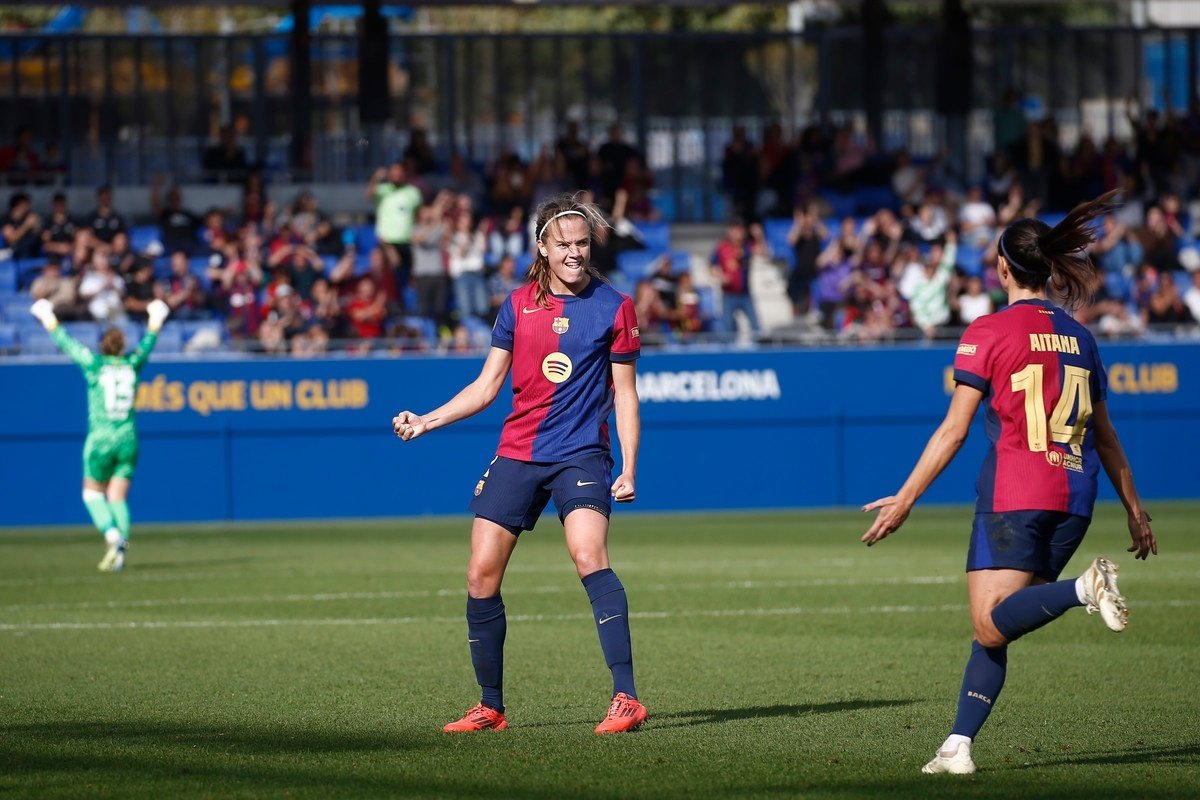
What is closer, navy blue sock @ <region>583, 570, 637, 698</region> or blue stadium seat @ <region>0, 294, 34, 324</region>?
navy blue sock @ <region>583, 570, 637, 698</region>

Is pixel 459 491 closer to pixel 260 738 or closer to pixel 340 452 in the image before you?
pixel 340 452

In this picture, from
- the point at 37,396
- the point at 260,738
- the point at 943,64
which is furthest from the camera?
the point at 943,64

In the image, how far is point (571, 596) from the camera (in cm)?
1364

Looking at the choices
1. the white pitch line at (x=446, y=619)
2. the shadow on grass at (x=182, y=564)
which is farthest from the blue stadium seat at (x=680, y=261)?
the white pitch line at (x=446, y=619)

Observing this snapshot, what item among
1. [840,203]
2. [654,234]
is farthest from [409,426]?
[840,203]

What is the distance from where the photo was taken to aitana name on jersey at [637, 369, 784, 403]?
2289 cm

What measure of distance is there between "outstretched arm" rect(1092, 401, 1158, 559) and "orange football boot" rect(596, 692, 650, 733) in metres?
2.09

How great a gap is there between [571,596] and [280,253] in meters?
11.6

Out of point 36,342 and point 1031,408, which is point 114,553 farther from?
point 1031,408

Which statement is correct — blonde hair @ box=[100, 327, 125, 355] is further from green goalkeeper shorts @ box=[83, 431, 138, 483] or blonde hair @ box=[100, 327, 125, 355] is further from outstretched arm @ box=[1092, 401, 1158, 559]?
outstretched arm @ box=[1092, 401, 1158, 559]

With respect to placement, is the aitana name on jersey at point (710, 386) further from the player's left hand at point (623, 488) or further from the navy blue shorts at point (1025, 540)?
the navy blue shorts at point (1025, 540)

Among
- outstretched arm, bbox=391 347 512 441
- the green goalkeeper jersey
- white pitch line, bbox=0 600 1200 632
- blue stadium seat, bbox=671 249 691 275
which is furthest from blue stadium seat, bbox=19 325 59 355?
outstretched arm, bbox=391 347 512 441

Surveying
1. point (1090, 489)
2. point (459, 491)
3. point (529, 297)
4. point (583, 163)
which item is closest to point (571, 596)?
point (529, 297)

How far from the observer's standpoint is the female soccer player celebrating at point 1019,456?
633 centimetres
